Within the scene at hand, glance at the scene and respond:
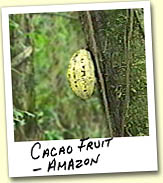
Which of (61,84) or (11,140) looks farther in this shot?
(61,84)

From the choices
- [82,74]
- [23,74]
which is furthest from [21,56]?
[82,74]

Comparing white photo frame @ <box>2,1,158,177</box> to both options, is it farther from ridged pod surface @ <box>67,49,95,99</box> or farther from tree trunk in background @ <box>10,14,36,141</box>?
tree trunk in background @ <box>10,14,36,141</box>

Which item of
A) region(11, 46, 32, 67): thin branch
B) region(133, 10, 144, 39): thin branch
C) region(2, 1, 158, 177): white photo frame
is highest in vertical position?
region(133, 10, 144, 39): thin branch

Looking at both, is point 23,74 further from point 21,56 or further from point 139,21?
point 139,21

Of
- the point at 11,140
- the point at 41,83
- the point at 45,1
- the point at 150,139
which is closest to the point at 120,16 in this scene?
the point at 45,1

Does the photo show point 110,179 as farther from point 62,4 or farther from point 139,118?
point 62,4

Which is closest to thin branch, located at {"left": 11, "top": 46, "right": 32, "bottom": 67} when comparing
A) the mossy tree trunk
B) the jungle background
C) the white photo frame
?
the jungle background
